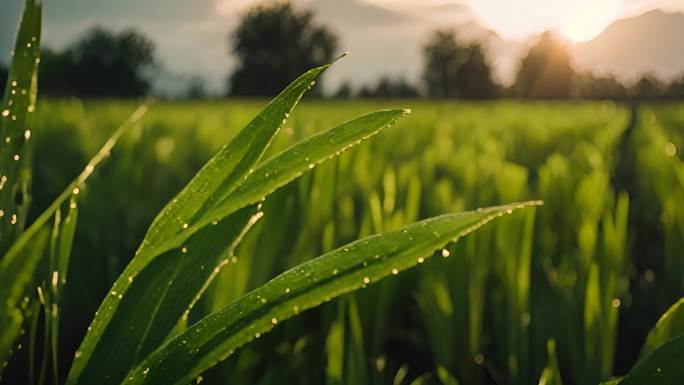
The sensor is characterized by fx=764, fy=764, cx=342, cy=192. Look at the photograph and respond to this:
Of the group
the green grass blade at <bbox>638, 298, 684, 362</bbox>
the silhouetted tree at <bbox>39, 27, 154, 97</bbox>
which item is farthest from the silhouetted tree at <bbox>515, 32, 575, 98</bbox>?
the green grass blade at <bbox>638, 298, 684, 362</bbox>

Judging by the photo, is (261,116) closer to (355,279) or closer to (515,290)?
(355,279)

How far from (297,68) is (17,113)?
47148mm

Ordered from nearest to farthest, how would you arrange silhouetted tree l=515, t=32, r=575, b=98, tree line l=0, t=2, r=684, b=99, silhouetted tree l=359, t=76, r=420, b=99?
tree line l=0, t=2, r=684, b=99 < silhouetted tree l=359, t=76, r=420, b=99 < silhouetted tree l=515, t=32, r=575, b=98

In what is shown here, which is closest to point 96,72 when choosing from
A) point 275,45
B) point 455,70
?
point 275,45

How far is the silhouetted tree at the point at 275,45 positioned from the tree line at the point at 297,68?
6 cm

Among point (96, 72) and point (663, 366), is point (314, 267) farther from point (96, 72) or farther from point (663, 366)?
point (96, 72)

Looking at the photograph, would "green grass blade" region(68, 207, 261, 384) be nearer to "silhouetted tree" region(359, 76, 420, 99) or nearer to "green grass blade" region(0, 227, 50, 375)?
"green grass blade" region(0, 227, 50, 375)

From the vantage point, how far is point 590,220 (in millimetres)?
916

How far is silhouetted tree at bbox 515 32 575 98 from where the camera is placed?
55.6m

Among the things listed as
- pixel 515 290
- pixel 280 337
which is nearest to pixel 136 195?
pixel 280 337

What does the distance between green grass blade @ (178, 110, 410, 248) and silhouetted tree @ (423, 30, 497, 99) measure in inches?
2050

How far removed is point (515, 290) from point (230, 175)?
46 cm

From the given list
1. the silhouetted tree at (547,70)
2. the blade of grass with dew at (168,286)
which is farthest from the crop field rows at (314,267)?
the silhouetted tree at (547,70)

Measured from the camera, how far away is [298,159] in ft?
1.20
